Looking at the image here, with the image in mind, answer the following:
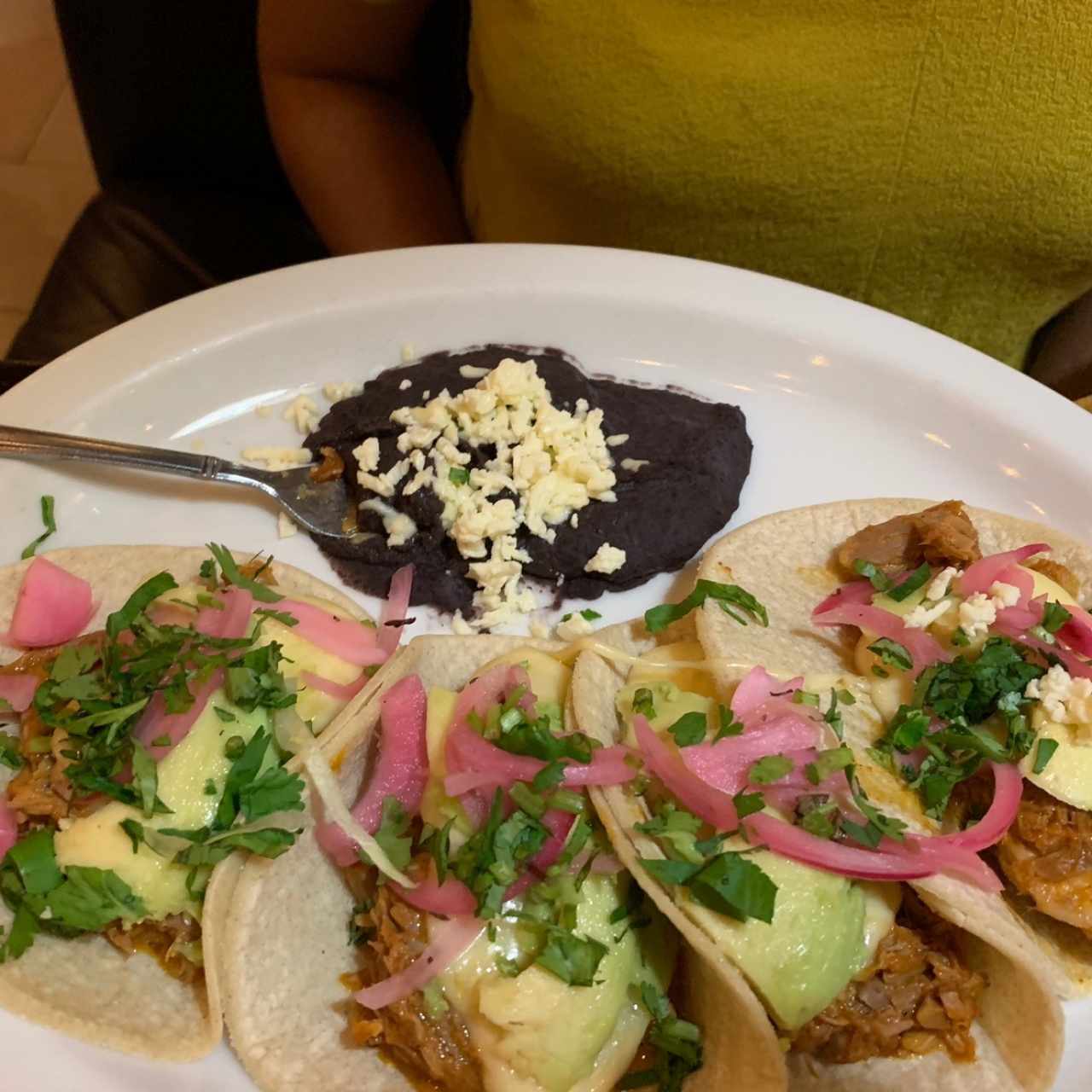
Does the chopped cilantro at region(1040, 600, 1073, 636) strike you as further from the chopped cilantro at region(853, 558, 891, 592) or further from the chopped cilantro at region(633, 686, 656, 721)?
the chopped cilantro at region(633, 686, 656, 721)

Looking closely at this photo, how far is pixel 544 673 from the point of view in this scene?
65.0 inches

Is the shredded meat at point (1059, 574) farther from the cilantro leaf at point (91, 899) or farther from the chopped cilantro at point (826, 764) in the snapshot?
the cilantro leaf at point (91, 899)

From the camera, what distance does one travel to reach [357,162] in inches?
106

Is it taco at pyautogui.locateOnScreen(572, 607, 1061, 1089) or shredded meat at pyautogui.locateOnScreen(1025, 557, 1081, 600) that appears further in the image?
shredded meat at pyautogui.locateOnScreen(1025, 557, 1081, 600)

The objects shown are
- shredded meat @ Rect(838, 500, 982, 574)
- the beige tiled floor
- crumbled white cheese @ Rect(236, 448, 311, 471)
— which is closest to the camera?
shredded meat @ Rect(838, 500, 982, 574)

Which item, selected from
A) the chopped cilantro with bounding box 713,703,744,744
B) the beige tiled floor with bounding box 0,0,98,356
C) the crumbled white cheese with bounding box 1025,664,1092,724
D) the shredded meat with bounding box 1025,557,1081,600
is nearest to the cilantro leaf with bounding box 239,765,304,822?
the chopped cilantro with bounding box 713,703,744,744

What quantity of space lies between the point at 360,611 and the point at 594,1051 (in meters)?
0.87

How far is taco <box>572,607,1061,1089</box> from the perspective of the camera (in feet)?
4.29

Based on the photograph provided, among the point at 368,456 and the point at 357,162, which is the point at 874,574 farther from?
the point at 357,162

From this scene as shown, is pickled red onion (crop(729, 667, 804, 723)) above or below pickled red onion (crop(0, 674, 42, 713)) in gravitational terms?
above

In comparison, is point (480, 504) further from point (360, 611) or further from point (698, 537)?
point (698, 537)

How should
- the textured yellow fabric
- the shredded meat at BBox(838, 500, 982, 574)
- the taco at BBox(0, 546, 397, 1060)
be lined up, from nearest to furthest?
the taco at BBox(0, 546, 397, 1060), the shredded meat at BBox(838, 500, 982, 574), the textured yellow fabric

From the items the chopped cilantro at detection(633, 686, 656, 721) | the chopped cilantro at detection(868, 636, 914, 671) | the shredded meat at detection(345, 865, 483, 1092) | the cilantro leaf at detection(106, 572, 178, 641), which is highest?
the chopped cilantro at detection(868, 636, 914, 671)

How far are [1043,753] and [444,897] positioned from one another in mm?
935
